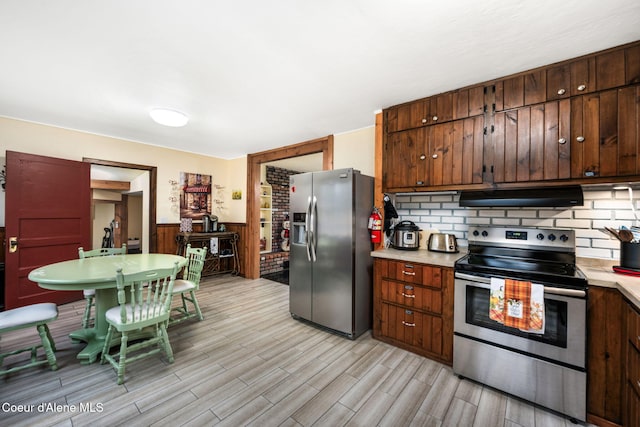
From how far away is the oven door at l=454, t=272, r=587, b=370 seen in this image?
165cm

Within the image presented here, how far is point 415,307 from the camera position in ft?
7.84

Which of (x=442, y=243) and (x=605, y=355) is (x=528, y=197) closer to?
(x=442, y=243)

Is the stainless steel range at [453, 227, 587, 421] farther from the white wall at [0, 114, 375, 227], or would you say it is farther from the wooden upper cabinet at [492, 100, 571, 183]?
the white wall at [0, 114, 375, 227]

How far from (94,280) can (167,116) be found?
1.83 metres

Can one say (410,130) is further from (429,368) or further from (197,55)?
(429,368)

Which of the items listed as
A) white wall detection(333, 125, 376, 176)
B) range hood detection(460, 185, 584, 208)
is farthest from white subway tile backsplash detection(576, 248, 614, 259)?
white wall detection(333, 125, 376, 176)

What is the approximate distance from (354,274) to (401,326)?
666 mm

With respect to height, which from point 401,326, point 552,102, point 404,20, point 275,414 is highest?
point 404,20

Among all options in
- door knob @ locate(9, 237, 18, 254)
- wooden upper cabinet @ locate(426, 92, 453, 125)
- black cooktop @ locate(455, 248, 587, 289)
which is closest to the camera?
black cooktop @ locate(455, 248, 587, 289)

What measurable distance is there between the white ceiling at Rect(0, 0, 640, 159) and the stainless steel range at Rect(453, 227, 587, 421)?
1.46 metres

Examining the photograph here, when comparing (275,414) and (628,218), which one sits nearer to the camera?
(275,414)

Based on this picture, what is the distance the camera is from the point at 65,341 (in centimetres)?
255

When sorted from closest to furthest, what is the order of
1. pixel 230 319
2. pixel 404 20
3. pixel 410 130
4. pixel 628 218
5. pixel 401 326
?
pixel 404 20 → pixel 628 218 → pixel 401 326 → pixel 410 130 → pixel 230 319

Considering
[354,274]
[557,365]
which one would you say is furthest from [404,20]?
[557,365]
